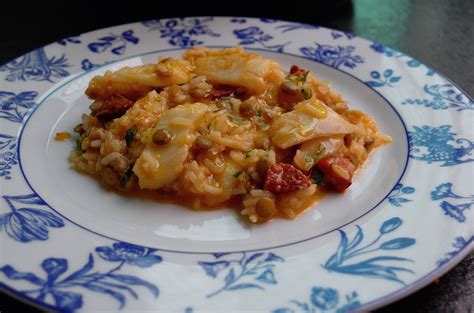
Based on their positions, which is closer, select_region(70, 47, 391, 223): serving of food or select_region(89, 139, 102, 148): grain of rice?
select_region(70, 47, 391, 223): serving of food

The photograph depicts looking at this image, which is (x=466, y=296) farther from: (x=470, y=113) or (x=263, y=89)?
(x=263, y=89)

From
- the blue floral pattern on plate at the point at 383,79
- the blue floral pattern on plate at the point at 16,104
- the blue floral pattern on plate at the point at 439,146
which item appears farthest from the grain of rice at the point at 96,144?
the blue floral pattern on plate at the point at 383,79

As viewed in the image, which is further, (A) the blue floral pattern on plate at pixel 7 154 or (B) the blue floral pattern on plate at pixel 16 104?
(B) the blue floral pattern on plate at pixel 16 104

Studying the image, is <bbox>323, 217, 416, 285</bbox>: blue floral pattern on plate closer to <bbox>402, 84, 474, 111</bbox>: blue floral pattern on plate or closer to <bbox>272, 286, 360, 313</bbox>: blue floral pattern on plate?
<bbox>272, 286, 360, 313</bbox>: blue floral pattern on plate

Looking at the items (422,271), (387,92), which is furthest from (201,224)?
(387,92)

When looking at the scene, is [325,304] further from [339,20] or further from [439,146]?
[339,20]

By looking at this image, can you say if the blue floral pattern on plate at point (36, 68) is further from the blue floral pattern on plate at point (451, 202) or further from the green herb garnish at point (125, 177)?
the blue floral pattern on plate at point (451, 202)

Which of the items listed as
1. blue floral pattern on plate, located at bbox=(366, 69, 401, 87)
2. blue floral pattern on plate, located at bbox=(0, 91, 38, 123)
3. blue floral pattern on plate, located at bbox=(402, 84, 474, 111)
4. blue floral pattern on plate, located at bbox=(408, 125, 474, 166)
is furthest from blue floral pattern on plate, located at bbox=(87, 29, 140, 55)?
blue floral pattern on plate, located at bbox=(408, 125, 474, 166)

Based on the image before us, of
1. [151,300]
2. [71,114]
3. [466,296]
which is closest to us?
[151,300]
